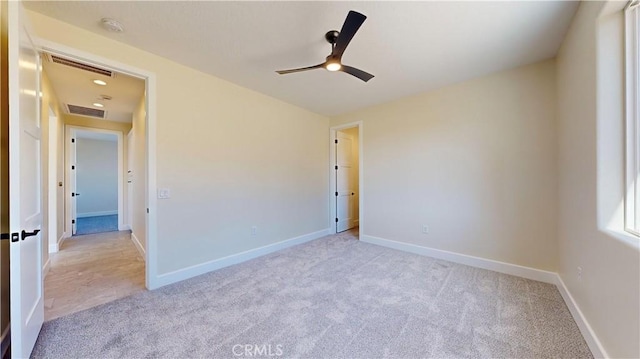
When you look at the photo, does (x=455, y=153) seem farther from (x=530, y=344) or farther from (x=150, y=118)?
(x=150, y=118)

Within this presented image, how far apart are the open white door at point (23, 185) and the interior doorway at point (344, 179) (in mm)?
3974

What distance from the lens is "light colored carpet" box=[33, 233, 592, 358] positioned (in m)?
1.68

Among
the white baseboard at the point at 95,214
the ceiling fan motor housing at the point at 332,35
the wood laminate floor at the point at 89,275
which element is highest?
the ceiling fan motor housing at the point at 332,35

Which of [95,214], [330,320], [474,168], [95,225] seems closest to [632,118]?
[474,168]

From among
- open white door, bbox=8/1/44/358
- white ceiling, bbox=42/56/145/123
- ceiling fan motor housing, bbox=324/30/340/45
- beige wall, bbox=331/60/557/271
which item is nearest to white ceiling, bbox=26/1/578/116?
ceiling fan motor housing, bbox=324/30/340/45

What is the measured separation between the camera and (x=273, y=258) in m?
3.54

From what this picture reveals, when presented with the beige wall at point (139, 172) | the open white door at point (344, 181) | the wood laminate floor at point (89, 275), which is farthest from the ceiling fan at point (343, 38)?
the beige wall at point (139, 172)

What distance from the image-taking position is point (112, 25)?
2.06 m

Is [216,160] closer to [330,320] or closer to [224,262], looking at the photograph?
[224,262]

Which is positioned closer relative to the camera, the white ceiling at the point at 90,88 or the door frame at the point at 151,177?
the door frame at the point at 151,177

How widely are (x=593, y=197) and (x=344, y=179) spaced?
389cm

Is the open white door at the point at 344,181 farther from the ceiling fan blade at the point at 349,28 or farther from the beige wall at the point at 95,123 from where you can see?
the beige wall at the point at 95,123

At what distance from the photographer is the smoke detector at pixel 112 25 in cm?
200

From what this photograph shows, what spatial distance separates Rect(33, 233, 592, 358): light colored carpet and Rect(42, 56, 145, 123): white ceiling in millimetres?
2564
